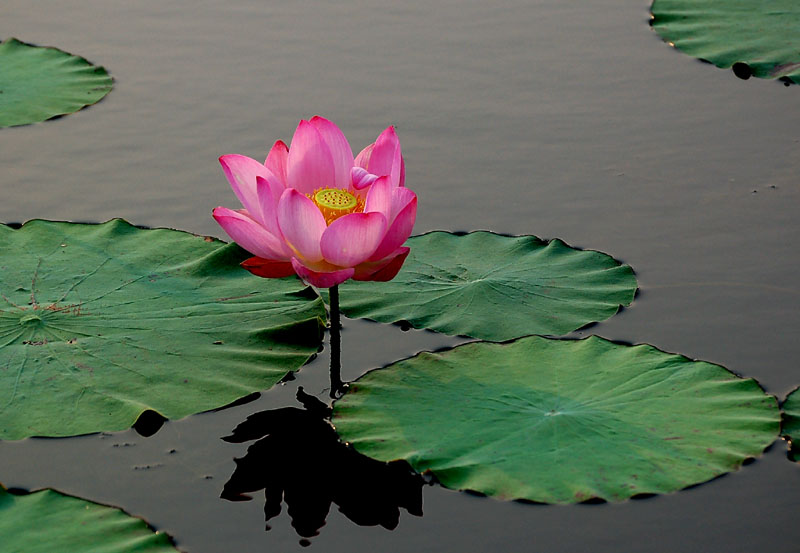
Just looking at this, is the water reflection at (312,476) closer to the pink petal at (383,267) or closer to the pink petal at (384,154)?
the pink petal at (383,267)

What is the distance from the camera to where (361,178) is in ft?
8.98

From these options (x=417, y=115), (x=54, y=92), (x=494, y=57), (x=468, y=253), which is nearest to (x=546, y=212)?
(x=468, y=253)

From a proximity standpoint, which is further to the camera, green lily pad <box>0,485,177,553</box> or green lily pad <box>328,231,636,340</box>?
green lily pad <box>328,231,636,340</box>

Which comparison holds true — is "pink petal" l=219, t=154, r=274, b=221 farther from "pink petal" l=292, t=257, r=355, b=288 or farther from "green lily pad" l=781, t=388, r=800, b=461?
"green lily pad" l=781, t=388, r=800, b=461

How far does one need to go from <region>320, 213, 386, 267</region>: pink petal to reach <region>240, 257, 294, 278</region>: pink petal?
0.15 m

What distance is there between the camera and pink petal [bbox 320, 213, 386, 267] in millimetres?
2508

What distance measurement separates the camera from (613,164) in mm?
3887

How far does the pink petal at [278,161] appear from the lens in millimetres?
2785

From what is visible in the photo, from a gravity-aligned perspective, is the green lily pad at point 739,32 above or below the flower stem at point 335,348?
above

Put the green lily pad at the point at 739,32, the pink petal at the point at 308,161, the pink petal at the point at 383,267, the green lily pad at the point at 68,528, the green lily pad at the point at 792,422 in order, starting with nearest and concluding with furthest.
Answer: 1. the green lily pad at the point at 68,528
2. the green lily pad at the point at 792,422
3. the pink petal at the point at 383,267
4. the pink petal at the point at 308,161
5. the green lily pad at the point at 739,32

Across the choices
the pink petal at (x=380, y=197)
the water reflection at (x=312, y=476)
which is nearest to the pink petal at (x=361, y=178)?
the pink petal at (x=380, y=197)

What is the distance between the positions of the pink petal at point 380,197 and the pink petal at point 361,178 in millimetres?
100

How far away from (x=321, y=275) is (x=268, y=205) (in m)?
0.20

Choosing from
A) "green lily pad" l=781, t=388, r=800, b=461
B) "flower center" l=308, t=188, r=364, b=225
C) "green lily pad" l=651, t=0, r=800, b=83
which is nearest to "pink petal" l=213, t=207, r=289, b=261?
"flower center" l=308, t=188, r=364, b=225
